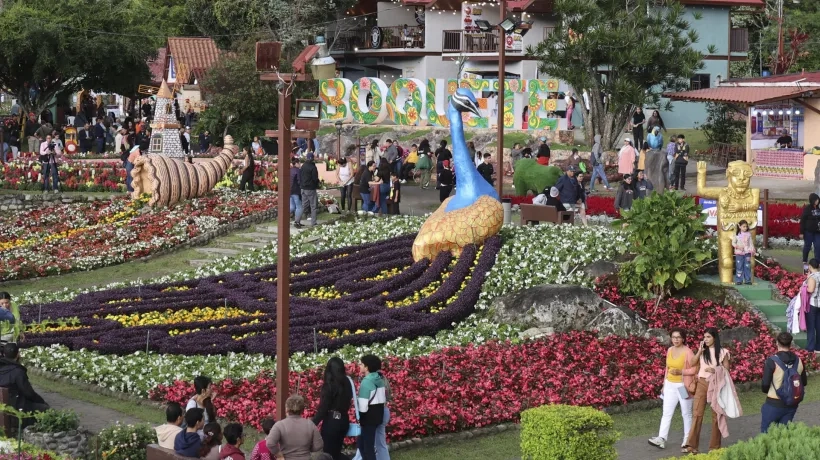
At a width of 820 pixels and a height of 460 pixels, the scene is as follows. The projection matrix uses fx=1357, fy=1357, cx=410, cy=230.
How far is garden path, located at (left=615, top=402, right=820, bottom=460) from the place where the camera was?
53.7ft

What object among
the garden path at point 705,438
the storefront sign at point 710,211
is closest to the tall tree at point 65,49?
the storefront sign at point 710,211

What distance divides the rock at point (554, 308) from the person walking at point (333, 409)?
8.27m

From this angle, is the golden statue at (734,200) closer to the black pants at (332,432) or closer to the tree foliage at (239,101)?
the black pants at (332,432)

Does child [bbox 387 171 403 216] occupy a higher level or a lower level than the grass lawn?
higher

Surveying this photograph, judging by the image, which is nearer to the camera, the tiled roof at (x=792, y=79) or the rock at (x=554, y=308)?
the rock at (x=554, y=308)

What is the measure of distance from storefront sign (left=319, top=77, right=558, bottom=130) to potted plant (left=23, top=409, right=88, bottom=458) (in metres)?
33.2

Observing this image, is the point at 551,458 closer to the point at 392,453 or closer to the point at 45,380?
the point at 392,453

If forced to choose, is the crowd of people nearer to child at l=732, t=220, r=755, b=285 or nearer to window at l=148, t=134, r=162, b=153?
child at l=732, t=220, r=755, b=285

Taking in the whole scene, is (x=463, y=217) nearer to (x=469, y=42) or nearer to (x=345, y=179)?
(x=345, y=179)

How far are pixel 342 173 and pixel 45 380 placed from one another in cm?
1520

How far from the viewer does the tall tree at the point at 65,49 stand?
54.6 metres

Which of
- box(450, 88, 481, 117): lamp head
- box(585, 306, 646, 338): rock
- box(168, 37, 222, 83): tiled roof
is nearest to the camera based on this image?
box(585, 306, 646, 338): rock

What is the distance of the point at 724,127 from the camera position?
160 ft

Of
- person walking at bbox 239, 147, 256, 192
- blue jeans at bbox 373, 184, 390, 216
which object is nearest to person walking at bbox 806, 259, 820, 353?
blue jeans at bbox 373, 184, 390, 216
